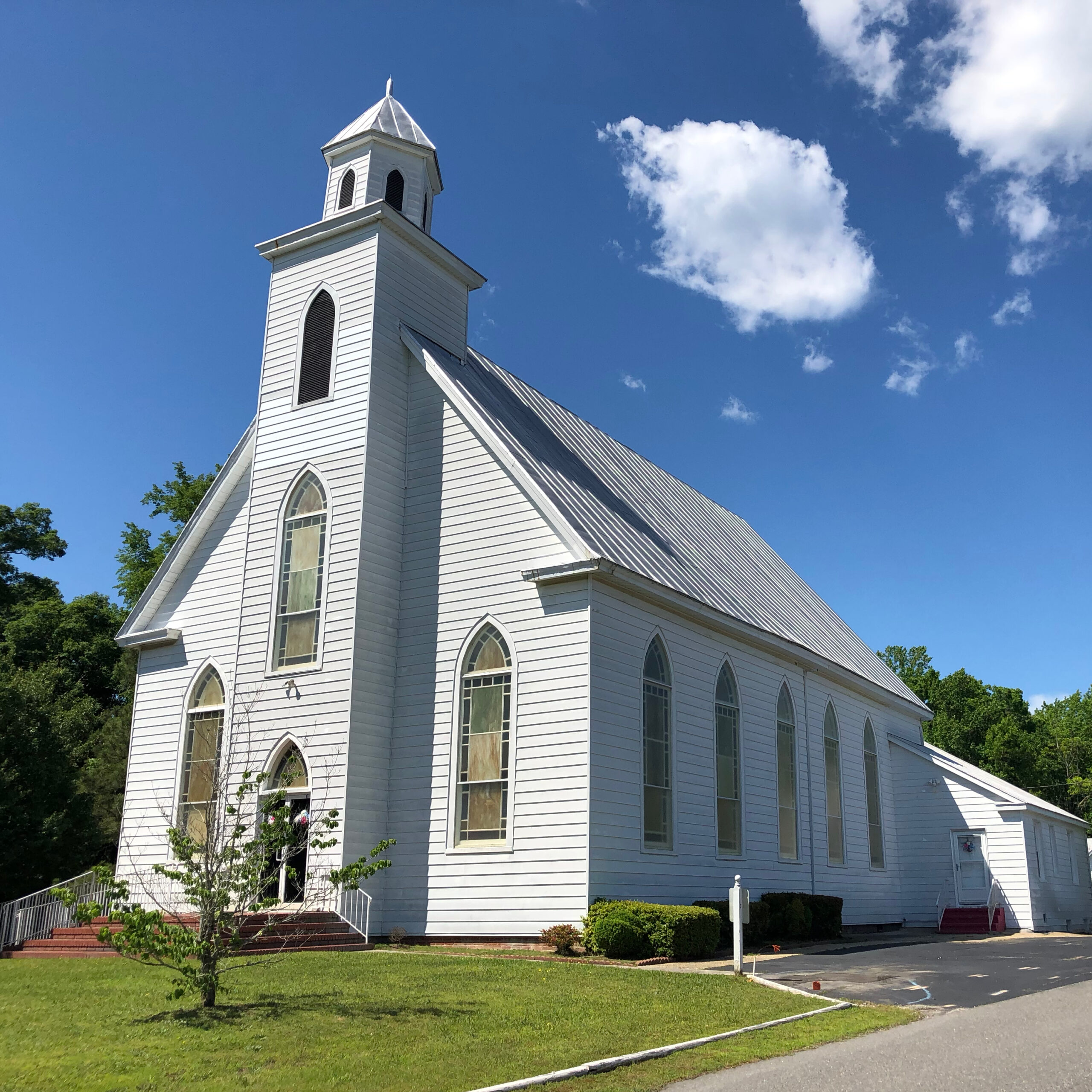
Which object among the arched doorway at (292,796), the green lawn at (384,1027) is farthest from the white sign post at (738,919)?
the arched doorway at (292,796)

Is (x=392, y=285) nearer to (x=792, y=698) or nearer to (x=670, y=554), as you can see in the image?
(x=670, y=554)

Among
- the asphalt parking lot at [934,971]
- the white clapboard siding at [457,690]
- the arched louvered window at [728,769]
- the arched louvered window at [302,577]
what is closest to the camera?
the asphalt parking lot at [934,971]

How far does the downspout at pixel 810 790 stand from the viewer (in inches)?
958

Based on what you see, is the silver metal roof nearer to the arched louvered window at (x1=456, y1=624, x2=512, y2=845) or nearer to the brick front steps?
the arched louvered window at (x1=456, y1=624, x2=512, y2=845)

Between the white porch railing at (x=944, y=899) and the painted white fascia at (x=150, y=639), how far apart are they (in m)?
21.0

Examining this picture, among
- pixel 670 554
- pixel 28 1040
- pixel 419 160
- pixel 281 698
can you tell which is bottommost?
pixel 28 1040

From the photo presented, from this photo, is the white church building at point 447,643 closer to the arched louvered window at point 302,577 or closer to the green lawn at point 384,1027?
the arched louvered window at point 302,577

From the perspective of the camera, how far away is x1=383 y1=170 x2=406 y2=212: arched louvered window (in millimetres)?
23609

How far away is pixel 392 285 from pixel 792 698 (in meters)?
12.8

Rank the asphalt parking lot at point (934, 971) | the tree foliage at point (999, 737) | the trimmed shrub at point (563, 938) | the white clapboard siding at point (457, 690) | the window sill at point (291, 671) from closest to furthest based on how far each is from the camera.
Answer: the asphalt parking lot at point (934, 971) → the trimmed shrub at point (563, 938) → the white clapboard siding at point (457, 690) → the window sill at point (291, 671) → the tree foliage at point (999, 737)

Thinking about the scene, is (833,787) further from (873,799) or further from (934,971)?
(934,971)

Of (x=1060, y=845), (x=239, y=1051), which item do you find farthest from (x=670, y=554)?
(x=1060, y=845)

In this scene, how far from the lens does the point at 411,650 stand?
19.9 meters

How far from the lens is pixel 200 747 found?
70.6ft
